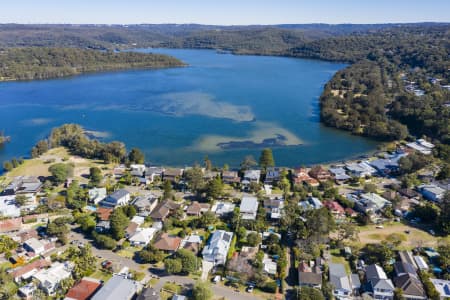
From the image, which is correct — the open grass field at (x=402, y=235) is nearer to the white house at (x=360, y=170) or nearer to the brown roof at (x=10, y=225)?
the white house at (x=360, y=170)

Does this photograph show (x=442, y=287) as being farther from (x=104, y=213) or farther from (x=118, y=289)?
(x=104, y=213)

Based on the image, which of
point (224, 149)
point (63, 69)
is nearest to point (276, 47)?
point (63, 69)

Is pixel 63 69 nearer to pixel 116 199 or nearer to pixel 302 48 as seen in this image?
pixel 116 199

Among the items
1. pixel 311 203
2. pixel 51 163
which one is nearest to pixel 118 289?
pixel 311 203

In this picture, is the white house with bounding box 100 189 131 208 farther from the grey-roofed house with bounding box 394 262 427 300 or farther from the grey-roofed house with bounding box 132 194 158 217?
the grey-roofed house with bounding box 394 262 427 300

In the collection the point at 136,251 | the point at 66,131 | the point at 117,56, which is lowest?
the point at 136,251

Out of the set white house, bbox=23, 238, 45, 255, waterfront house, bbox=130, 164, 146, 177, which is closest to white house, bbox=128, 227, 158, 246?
white house, bbox=23, 238, 45, 255
